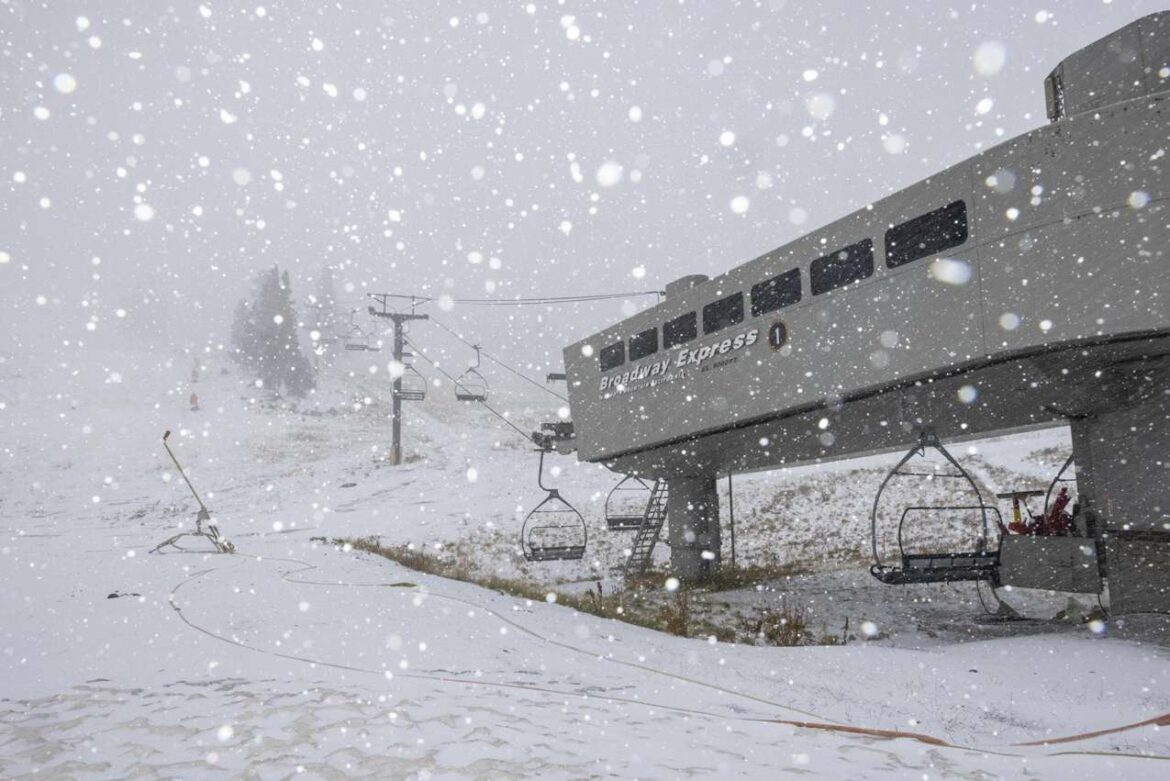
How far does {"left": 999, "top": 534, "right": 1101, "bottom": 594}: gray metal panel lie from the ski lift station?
0.03 meters

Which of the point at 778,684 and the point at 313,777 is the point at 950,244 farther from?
the point at 313,777

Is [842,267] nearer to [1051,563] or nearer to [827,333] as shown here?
[827,333]

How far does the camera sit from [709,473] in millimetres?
20953

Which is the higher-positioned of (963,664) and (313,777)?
(313,777)

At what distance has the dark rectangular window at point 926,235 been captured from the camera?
10219mm

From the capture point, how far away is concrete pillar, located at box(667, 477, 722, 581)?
67.6ft

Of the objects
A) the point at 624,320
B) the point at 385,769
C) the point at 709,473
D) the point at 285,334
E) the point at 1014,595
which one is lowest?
the point at 1014,595

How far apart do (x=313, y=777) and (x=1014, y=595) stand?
17151 mm

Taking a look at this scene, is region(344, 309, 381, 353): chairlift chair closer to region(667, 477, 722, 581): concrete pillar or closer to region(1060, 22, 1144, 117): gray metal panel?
region(667, 477, 722, 581): concrete pillar

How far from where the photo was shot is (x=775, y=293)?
1328 centimetres

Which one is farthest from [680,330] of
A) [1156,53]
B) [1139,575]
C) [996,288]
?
[1139,575]

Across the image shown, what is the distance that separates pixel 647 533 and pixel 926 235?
581 inches

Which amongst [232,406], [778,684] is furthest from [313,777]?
[232,406]

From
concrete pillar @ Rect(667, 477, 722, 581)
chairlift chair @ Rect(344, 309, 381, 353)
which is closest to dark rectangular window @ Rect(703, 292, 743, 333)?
concrete pillar @ Rect(667, 477, 722, 581)
